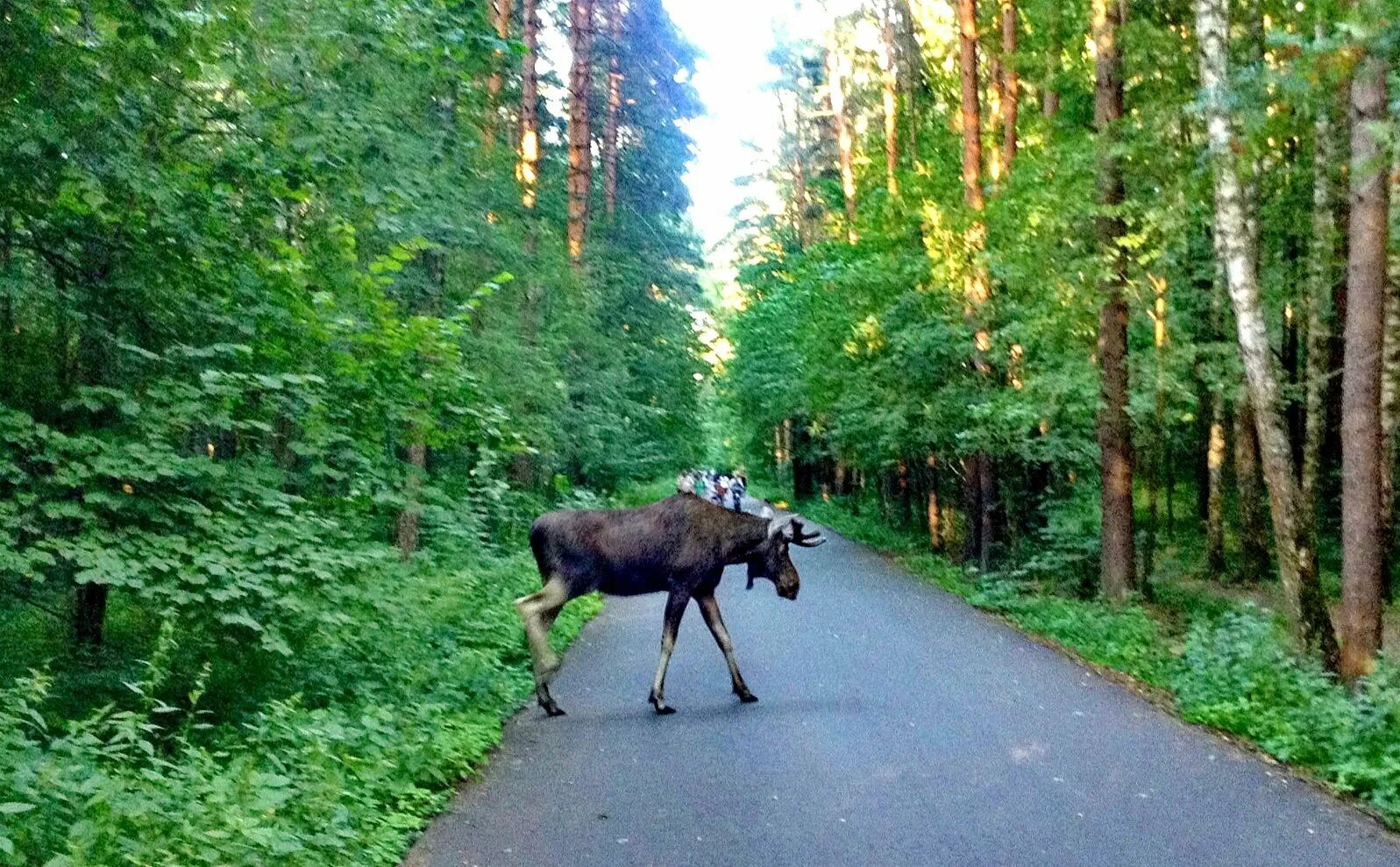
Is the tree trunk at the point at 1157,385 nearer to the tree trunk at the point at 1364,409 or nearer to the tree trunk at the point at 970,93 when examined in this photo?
the tree trunk at the point at 970,93

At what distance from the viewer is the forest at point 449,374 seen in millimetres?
6699

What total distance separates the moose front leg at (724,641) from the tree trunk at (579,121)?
13566 millimetres

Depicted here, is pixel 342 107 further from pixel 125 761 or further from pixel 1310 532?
pixel 1310 532

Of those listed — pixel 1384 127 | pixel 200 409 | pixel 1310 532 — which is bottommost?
pixel 1310 532

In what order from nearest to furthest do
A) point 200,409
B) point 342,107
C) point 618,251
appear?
point 200,409
point 342,107
point 618,251

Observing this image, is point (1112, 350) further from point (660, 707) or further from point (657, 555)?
point (660, 707)

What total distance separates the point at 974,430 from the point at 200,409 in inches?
545

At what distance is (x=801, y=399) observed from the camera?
32156 millimetres

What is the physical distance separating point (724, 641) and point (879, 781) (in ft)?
10.1

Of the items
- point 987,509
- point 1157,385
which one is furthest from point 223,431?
point 987,509

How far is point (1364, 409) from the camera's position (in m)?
9.55

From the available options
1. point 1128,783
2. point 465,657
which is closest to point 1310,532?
point 1128,783

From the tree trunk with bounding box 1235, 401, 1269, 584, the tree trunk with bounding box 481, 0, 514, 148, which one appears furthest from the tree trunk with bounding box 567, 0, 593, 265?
the tree trunk with bounding box 1235, 401, 1269, 584

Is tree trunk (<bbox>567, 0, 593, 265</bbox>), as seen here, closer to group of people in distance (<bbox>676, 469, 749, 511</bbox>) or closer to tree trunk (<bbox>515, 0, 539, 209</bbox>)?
tree trunk (<bbox>515, 0, 539, 209</bbox>)
